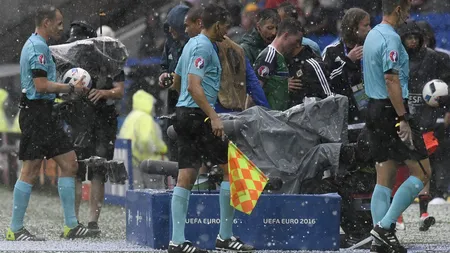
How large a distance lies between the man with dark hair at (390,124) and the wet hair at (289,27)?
1525 millimetres

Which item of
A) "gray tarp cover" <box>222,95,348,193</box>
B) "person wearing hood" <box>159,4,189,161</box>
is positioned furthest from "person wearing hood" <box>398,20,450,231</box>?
"gray tarp cover" <box>222,95,348,193</box>

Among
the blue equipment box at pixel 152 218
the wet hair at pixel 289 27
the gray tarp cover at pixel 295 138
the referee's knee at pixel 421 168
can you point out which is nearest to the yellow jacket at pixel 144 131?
the wet hair at pixel 289 27

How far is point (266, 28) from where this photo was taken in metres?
11.7

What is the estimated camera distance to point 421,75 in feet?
42.6

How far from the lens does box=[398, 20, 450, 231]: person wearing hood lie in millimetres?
12789

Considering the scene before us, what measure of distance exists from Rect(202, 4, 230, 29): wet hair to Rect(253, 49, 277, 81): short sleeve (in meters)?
1.50

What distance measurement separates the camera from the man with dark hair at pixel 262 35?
11.7 metres

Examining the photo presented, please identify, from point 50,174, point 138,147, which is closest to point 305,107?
point 138,147

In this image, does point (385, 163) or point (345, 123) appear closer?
point (385, 163)

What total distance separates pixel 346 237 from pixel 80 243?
216 cm

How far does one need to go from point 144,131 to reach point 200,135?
720cm

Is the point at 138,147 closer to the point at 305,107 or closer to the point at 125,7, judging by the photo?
the point at 125,7

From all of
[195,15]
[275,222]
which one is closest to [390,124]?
[275,222]

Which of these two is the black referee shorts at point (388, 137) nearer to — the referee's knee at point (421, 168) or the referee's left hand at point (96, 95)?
the referee's knee at point (421, 168)
